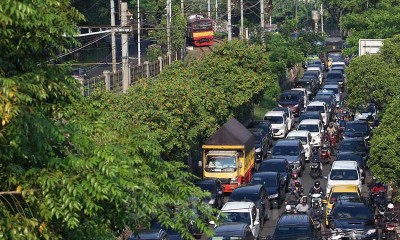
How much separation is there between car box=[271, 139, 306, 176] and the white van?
385 centimetres

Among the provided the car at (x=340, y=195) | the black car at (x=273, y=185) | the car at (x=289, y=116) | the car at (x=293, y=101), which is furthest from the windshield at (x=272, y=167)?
the car at (x=293, y=101)

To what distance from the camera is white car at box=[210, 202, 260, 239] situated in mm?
30000

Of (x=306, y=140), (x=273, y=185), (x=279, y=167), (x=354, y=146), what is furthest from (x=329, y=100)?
(x=273, y=185)

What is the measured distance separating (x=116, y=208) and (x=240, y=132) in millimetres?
27200

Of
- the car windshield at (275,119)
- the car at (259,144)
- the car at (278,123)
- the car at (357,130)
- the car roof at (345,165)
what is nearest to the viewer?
the car roof at (345,165)

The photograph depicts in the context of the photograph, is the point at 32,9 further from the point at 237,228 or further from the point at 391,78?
the point at 391,78

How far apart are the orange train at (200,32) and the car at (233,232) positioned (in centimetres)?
4831

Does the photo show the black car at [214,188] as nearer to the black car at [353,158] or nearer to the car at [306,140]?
the black car at [353,158]

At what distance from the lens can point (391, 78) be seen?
45844 mm

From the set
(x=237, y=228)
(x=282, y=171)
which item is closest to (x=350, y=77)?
(x=282, y=171)

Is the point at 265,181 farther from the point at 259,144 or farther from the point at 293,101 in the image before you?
the point at 293,101

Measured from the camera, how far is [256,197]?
108 feet

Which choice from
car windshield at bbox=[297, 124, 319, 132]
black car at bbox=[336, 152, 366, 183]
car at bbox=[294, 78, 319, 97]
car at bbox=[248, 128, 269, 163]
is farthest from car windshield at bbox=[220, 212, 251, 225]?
car at bbox=[294, 78, 319, 97]

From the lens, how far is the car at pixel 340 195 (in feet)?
109
